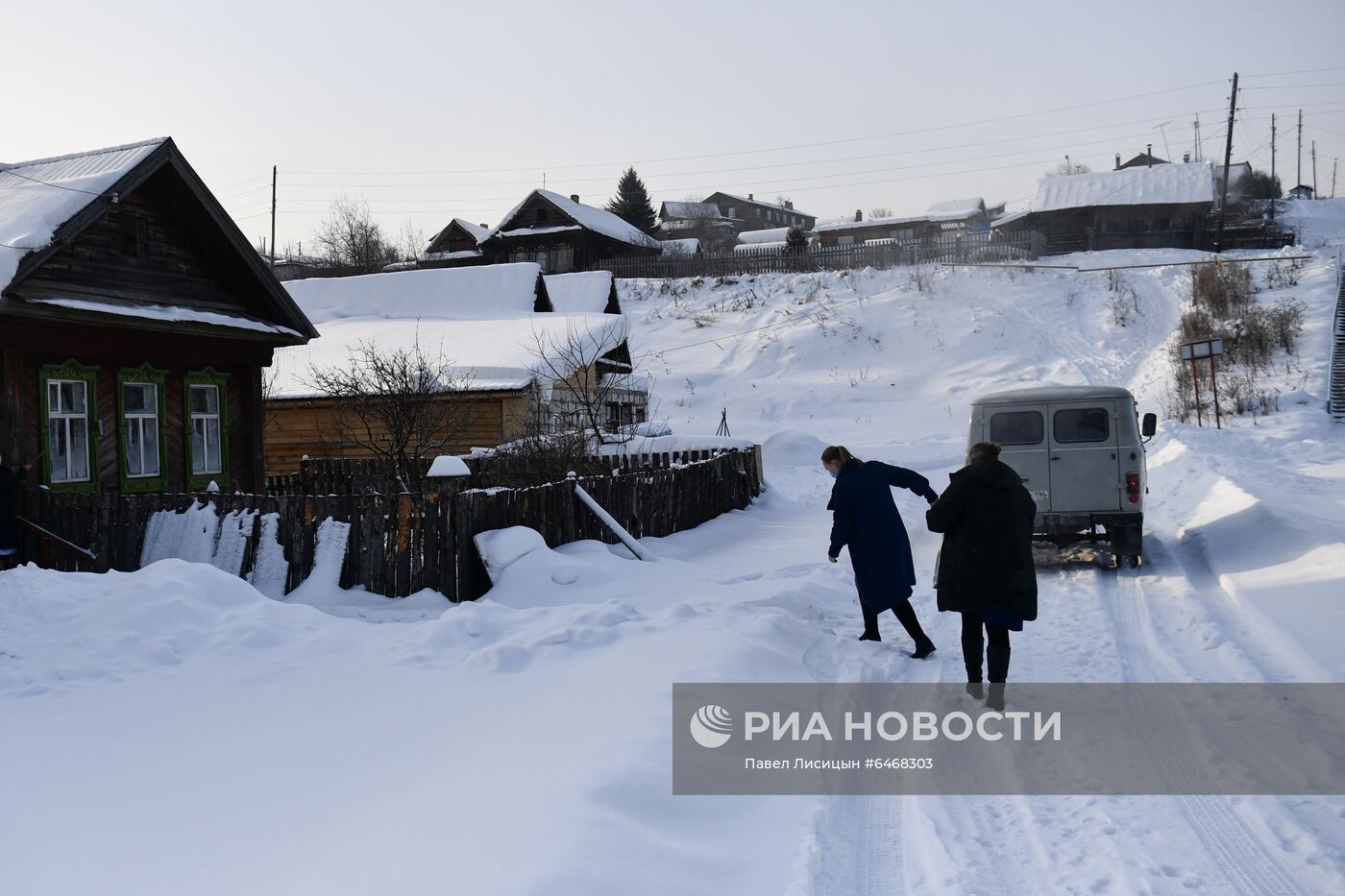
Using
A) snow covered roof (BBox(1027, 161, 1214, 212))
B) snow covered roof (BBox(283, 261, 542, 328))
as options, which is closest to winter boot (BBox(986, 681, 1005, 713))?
snow covered roof (BBox(283, 261, 542, 328))

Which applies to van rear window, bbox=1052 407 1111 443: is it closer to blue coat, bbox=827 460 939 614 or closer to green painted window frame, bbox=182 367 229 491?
blue coat, bbox=827 460 939 614

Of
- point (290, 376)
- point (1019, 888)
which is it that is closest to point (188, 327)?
point (290, 376)

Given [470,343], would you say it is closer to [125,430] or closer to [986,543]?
[125,430]

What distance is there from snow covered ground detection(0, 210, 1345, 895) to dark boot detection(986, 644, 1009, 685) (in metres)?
0.62

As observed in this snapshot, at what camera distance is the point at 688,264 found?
5144 centimetres

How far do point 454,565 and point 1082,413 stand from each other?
24.7 feet

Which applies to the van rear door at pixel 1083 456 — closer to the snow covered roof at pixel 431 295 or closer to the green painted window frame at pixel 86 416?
the green painted window frame at pixel 86 416

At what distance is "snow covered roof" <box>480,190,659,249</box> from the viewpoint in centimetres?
5509

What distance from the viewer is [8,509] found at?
1092 cm

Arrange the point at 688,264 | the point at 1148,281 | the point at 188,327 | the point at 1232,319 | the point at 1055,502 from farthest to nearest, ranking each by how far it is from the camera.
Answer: the point at 688,264 → the point at 1148,281 → the point at 1232,319 → the point at 188,327 → the point at 1055,502

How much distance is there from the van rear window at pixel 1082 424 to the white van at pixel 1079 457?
→ 0.01 metres

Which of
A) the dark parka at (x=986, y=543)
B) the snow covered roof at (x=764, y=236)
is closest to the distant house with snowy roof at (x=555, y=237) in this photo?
the snow covered roof at (x=764, y=236)

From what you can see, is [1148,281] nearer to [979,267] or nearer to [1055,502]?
[979,267]

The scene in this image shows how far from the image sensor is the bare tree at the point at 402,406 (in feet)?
56.5
